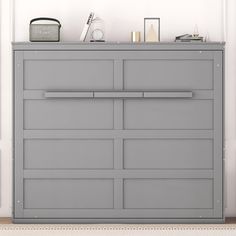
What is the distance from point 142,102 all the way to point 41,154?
0.95m

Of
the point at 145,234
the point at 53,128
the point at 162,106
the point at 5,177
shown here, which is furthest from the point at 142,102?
the point at 5,177

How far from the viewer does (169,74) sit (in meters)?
4.49

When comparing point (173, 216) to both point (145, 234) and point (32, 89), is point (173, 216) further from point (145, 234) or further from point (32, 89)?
point (32, 89)

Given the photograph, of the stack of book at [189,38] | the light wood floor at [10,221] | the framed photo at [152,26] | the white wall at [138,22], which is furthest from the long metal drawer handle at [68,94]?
the light wood floor at [10,221]

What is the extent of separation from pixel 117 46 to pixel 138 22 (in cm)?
53

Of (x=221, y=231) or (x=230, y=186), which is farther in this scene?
(x=230, y=186)

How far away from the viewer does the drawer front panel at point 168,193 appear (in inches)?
177

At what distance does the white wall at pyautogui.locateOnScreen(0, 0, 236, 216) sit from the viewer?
4836 millimetres

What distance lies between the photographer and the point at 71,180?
4.48 metres

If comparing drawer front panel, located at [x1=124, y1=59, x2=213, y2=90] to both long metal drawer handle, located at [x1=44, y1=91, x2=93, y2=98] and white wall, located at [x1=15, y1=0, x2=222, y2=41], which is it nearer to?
long metal drawer handle, located at [x1=44, y1=91, x2=93, y2=98]

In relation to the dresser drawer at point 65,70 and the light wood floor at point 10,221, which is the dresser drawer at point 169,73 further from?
the light wood floor at point 10,221

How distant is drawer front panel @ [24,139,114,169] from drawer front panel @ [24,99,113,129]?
0.13m

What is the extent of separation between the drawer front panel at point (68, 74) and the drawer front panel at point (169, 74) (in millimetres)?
192

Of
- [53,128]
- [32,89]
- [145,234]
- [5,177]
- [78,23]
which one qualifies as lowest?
[145,234]
